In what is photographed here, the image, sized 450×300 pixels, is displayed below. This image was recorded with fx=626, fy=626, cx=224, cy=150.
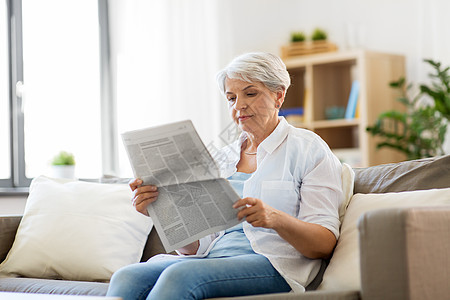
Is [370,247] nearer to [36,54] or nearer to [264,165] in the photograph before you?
[264,165]

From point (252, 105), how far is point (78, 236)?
0.81 metres

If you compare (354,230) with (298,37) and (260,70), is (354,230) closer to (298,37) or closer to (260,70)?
(260,70)

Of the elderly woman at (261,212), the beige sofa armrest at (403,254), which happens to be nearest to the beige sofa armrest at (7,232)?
the elderly woman at (261,212)

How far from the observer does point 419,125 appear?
3.48m

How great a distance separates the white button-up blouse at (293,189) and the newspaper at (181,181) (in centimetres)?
15

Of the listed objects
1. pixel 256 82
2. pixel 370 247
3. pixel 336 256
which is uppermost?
pixel 256 82

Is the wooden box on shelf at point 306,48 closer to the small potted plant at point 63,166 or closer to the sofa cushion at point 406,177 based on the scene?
the small potted plant at point 63,166

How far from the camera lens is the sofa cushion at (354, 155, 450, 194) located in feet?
5.75

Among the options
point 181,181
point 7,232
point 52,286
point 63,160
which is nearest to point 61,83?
point 63,160

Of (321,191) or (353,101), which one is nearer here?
(321,191)

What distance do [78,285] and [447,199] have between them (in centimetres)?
111

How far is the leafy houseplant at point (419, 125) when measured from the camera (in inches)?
131

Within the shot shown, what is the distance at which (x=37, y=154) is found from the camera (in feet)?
11.3

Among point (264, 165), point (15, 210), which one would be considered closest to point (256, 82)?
point (264, 165)
